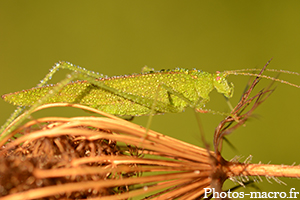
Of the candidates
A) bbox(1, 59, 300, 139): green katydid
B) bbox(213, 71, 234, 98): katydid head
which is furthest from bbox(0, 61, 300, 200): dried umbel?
bbox(213, 71, 234, 98): katydid head

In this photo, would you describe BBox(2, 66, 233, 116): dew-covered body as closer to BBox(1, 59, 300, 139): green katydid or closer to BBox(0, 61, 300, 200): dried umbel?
BBox(1, 59, 300, 139): green katydid

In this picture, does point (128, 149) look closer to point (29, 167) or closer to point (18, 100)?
point (29, 167)

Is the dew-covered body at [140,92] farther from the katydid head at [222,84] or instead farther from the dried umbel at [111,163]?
the dried umbel at [111,163]

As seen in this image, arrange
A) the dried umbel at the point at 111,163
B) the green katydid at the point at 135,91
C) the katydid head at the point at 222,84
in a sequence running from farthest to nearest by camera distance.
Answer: the katydid head at the point at 222,84, the green katydid at the point at 135,91, the dried umbel at the point at 111,163

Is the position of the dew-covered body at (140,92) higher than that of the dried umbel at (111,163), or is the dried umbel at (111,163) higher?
the dew-covered body at (140,92)

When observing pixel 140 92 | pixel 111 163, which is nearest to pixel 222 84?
pixel 140 92

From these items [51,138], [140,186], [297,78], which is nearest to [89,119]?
[51,138]

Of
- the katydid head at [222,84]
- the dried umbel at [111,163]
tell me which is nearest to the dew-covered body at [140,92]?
the katydid head at [222,84]

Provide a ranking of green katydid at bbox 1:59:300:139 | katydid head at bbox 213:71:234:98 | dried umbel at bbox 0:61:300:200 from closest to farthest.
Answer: dried umbel at bbox 0:61:300:200 → green katydid at bbox 1:59:300:139 → katydid head at bbox 213:71:234:98
